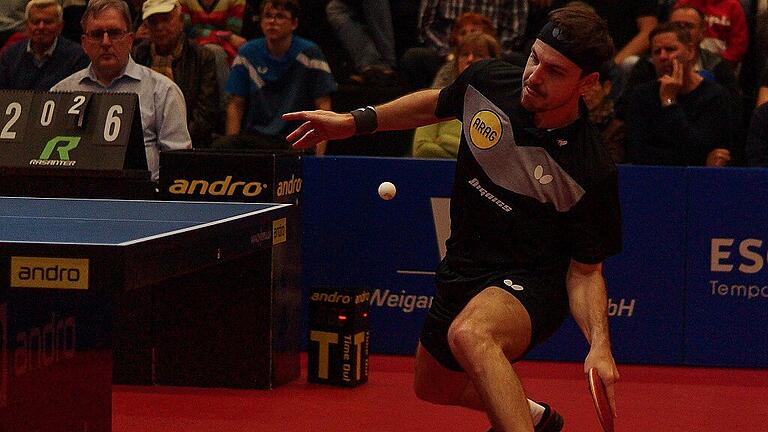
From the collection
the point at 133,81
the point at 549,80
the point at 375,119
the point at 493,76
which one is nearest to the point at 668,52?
the point at 133,81

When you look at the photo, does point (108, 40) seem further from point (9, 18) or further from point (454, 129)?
point (9, 18)

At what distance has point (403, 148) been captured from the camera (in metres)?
9.05

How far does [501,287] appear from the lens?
4.07 meters

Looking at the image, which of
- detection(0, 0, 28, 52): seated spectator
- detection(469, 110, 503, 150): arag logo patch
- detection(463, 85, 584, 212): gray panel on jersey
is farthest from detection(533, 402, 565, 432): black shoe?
detection(0, 0, 28, 52): seated spectator

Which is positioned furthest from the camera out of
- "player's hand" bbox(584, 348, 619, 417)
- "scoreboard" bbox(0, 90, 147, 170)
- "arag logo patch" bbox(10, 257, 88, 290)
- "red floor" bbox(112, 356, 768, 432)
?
"scoreboard" bbox(0, 90, 147, 170)

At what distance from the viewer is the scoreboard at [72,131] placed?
244 inches

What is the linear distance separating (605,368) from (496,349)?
0.34m

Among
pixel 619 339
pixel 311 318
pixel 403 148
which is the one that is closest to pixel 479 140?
pixel 311 318

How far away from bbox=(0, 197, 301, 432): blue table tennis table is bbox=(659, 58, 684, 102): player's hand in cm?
260

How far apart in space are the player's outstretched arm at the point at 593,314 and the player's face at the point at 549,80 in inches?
21.4

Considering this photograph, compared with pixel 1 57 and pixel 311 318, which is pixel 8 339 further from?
pixel 1 57

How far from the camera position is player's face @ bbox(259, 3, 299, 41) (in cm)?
819

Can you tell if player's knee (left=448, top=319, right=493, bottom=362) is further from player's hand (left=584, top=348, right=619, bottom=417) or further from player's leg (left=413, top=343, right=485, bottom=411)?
player's leg (left=413, top=343, right=485, bottom=411)

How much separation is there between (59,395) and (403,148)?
540 cm
